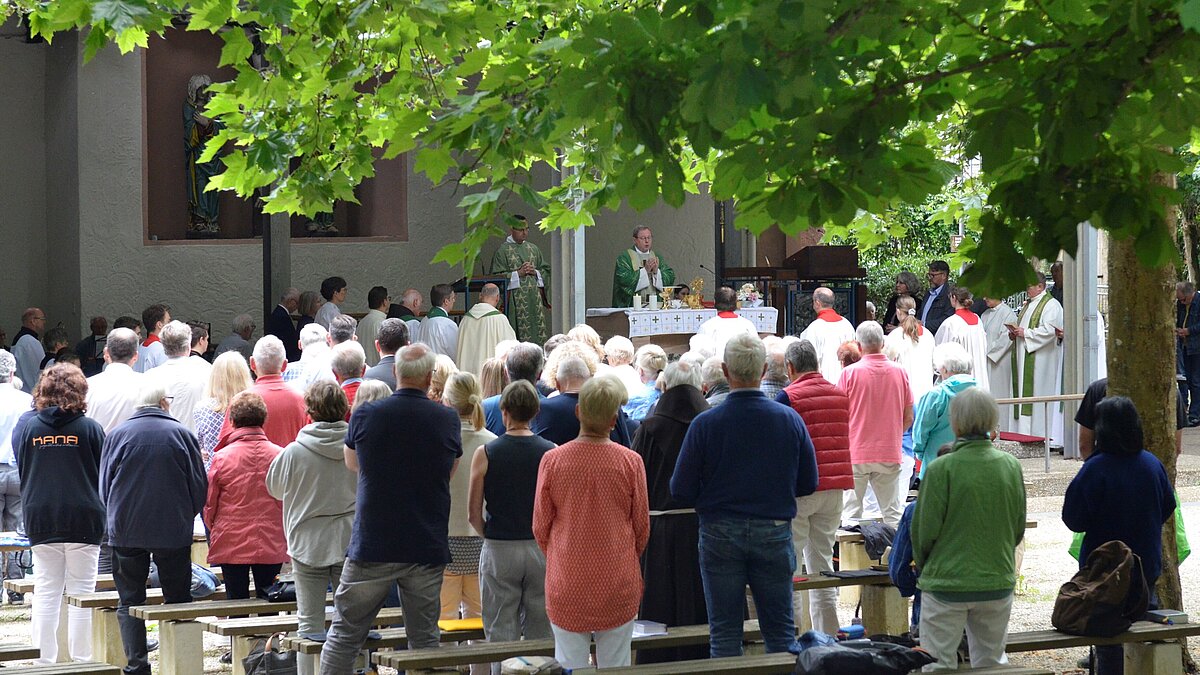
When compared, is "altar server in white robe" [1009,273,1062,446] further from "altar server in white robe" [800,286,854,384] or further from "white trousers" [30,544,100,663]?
"white trousers" [30,544,100,663]

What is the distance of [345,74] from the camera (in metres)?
7.04

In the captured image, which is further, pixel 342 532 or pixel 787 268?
pixel 787 268

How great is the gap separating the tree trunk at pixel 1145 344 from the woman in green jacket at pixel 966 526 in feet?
6.68

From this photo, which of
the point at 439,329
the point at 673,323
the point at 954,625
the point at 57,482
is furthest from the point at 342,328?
the point at 673,323

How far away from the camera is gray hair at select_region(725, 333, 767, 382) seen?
702 cm

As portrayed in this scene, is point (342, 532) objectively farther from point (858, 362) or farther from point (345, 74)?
point (858, 362)

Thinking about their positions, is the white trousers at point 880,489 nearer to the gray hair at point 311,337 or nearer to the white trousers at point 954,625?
the white trousers at point 954,625

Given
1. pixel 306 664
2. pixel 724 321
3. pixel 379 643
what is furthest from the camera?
pixel 724 321

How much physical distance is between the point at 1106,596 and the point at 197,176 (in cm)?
1756

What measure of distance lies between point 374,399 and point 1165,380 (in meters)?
4.28

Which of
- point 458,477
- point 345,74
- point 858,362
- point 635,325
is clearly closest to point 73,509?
point 458,477

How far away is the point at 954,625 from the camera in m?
6.75

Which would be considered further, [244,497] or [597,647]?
[244,497]

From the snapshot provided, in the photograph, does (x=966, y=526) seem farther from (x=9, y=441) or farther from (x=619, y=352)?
(x=9, y=441)
